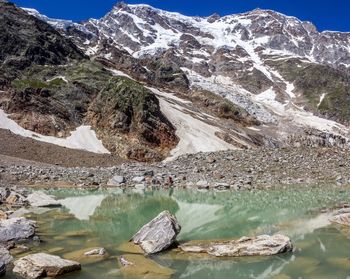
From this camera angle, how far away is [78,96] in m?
123

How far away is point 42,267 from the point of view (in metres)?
16.6

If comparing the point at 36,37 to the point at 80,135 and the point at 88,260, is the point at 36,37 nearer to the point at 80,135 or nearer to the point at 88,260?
the point at 80,135

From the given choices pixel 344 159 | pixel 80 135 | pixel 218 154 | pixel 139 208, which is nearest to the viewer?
pixel 139 208

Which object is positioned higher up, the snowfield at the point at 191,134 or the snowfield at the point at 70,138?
the snowfield at the point at 191,134

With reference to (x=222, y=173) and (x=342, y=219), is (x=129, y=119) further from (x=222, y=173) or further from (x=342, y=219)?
(x=342, y=219)

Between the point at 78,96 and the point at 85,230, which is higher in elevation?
the point at 78,96

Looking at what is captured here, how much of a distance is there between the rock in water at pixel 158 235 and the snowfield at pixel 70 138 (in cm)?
7520

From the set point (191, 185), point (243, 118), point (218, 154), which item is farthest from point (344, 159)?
point (243, 118)

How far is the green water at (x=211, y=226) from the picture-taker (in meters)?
17.8

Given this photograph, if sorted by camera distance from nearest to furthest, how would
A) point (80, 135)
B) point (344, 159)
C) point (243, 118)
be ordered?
point (344, 159)
point (80, 135)
point (243, 118)

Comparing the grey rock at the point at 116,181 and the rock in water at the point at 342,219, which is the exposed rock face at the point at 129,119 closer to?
the grey rock at the point at 116,181

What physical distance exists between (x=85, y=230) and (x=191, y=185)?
27360 mm

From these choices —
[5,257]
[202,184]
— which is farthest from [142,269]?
[202,184]

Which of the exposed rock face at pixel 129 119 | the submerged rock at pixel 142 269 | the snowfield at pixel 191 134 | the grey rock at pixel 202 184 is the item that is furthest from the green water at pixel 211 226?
the snowfield at pixel 191 134
